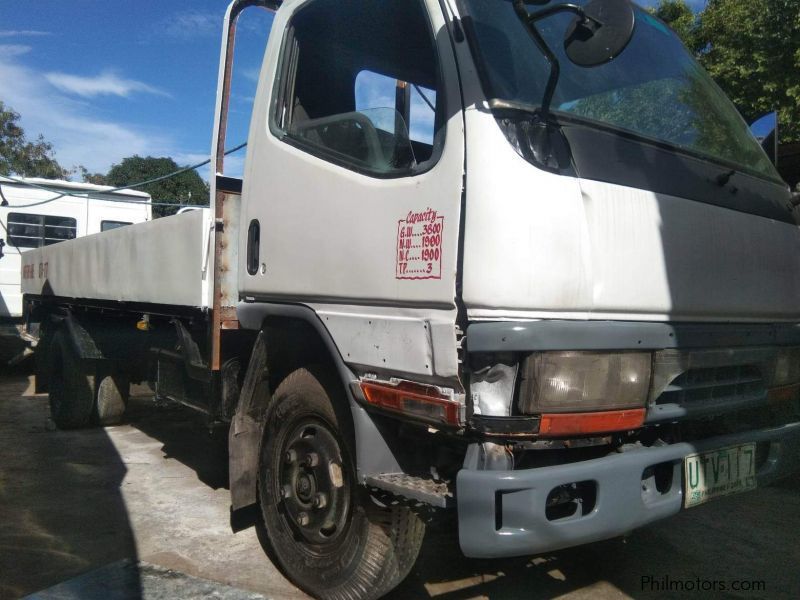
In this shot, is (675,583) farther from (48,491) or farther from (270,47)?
(48,491)

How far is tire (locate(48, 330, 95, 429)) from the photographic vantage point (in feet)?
20.9

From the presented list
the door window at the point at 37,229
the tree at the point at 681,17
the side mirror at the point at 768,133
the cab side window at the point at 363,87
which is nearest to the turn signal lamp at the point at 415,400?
the cab side window at the point at 363,87

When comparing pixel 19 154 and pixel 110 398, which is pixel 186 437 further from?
pixel 19 154

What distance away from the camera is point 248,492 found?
342 cm

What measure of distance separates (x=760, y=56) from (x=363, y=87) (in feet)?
20.6

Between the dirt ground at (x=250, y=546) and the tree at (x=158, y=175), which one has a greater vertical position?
the tree at (x=158, y=175)

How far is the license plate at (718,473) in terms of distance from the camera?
97.6 inches

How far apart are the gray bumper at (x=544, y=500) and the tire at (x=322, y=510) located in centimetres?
57

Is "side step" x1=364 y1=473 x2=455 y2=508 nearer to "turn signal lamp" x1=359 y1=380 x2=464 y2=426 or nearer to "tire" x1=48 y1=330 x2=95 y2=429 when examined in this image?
"turn signal lamp" x1=359 y1=380 x2=464 y2=426

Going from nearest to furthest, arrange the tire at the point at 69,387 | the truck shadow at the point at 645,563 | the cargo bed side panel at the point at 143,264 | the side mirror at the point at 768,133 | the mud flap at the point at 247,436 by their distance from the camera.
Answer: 1. the truck shadow at the point at 645,563
2. the mud flap at the point at 247,436
3. the side mirror at the point at 768,133
4. the cargo bed side panel at the point at 143,264
5. the tire at the point at 69,387

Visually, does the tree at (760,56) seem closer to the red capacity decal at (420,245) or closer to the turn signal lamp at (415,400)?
the red capacity decal at (420,245)

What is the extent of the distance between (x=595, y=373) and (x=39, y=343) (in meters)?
6.67

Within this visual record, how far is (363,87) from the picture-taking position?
129 inches

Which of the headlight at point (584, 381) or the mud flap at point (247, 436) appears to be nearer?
the headlight at point (584, 381)
